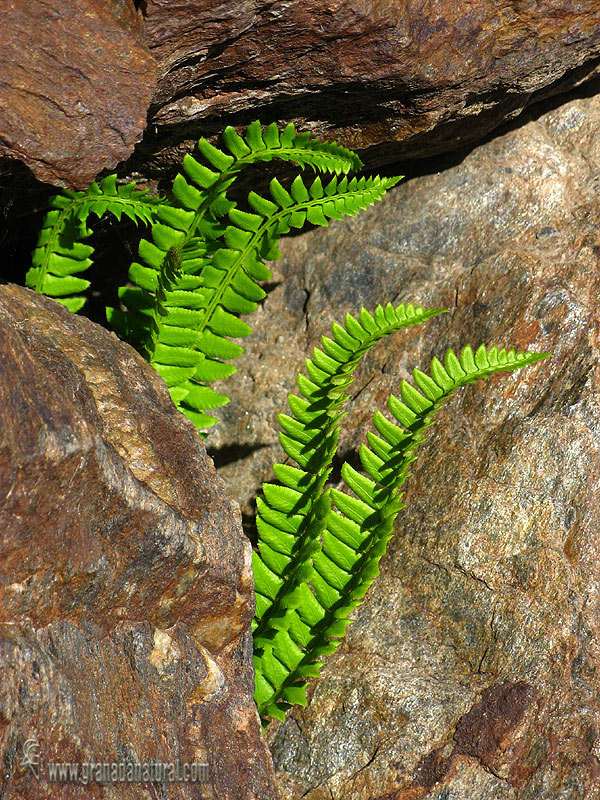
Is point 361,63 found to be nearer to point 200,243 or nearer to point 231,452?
point 200,243

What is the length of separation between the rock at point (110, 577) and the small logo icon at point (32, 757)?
0.03 ft

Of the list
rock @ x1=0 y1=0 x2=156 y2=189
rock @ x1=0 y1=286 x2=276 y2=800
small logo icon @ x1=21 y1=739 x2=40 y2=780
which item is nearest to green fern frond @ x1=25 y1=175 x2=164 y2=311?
rock @ x1=0 y1=0 x2=156 y2=189

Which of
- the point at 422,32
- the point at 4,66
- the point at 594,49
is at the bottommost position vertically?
the point at 4,66

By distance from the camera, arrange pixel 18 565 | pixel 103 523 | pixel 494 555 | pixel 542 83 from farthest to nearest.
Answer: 1. pixel 542 83
2. pixel 494 555
3. pixel 103 523
4. pixel 18 565

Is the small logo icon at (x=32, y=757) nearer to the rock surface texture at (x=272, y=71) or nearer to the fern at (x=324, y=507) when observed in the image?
the fern at (x=324, y=507)

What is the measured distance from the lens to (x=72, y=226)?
2.58 m

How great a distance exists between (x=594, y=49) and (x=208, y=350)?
Result: 6.00 feet

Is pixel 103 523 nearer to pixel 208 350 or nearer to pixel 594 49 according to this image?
pixel 208 350

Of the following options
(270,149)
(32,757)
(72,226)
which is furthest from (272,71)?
(32,757)

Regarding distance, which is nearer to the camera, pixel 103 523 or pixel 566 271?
pixel 103 523

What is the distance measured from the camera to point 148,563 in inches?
78.7

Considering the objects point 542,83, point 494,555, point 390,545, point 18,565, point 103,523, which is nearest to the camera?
point 18,565

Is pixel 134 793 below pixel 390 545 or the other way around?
below

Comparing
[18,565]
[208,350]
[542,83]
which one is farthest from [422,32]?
[18,565]
